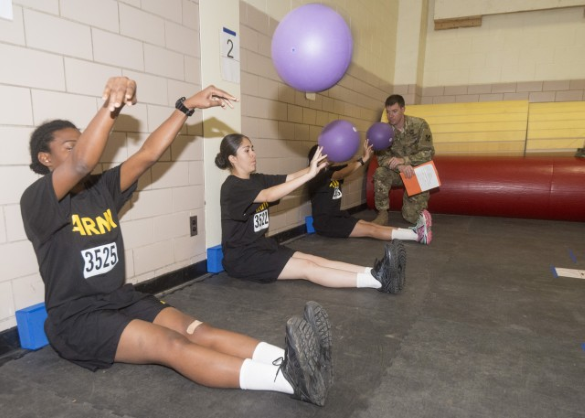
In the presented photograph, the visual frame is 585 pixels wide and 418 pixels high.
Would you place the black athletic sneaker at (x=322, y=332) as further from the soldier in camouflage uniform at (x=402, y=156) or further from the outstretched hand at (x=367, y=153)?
the soldier in camouflage uniform at (x=402, y=156)

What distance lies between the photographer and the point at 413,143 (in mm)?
4395

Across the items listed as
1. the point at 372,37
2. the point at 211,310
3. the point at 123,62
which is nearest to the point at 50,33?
the point at 123,62

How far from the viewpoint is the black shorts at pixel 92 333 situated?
1493 millimetres

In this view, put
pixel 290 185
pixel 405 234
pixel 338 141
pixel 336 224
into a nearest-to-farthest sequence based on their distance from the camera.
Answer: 1. pixel 290 185
2. pixel 338 141
3. pixel 405 234
4. pixel 336 224

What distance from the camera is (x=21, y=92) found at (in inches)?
66.3

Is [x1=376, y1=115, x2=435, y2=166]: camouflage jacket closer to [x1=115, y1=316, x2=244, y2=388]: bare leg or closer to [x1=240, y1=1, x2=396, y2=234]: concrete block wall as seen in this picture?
[x1=240, y1=1, x2=396, y2=234]: concrete block wall

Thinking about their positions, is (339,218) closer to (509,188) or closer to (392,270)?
(392,270)

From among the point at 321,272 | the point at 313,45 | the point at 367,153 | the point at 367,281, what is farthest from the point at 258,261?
the point at 367,153

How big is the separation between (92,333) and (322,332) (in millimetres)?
898

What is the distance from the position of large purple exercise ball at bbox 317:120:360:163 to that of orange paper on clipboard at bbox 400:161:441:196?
1.48m

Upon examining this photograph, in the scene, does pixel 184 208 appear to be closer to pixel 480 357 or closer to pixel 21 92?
pixel 21 92

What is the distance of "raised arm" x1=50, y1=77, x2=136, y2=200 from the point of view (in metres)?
1.29

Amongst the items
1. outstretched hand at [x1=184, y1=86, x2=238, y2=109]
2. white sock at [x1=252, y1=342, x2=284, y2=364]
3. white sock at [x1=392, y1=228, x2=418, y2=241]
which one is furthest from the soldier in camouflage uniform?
white sock at [x1=252, y1=342, x2=284, y2=364]

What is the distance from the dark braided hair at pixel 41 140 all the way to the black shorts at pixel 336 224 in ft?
8.43
